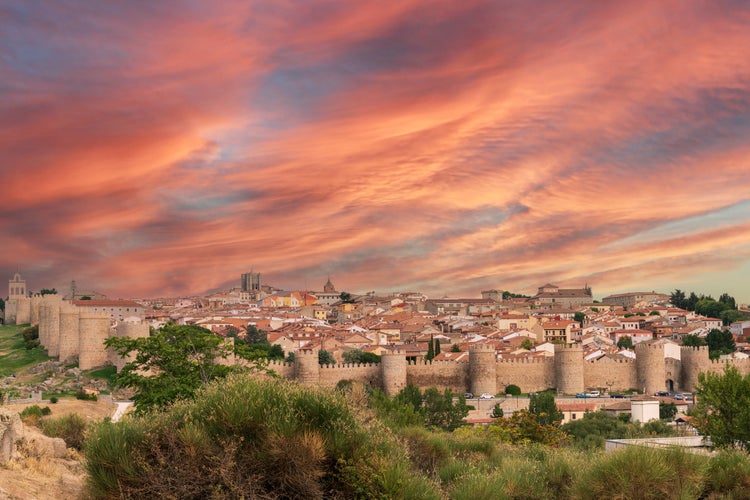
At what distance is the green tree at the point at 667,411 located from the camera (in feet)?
103

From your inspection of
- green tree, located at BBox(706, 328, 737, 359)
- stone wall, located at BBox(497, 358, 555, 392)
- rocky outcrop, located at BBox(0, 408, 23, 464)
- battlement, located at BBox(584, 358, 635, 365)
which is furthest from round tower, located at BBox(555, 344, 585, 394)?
rocky outcrop, located at BBox(0, 408, 23, 464)

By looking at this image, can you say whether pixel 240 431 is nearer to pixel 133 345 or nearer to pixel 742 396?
pixel 133 345

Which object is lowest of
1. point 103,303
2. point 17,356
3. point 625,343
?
point 17,356

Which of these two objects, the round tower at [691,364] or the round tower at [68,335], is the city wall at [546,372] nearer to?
the round tower at [691,364]

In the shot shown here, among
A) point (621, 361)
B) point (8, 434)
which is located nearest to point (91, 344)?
point (621, 361)

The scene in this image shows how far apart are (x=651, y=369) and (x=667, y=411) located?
8049mm

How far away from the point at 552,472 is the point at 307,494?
439cm

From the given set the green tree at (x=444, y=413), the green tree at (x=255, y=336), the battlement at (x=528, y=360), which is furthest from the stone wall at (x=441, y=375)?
the green tree at (x=255, y=336)

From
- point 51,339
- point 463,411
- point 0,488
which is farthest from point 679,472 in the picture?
point 51,339

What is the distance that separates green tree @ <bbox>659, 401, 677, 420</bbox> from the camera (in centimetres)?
3138

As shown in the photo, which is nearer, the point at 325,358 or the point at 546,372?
the point at 546,372

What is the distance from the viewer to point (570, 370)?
3956 cm

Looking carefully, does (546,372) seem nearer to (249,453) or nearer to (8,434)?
(8,434)

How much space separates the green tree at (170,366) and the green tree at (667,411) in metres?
20.3
